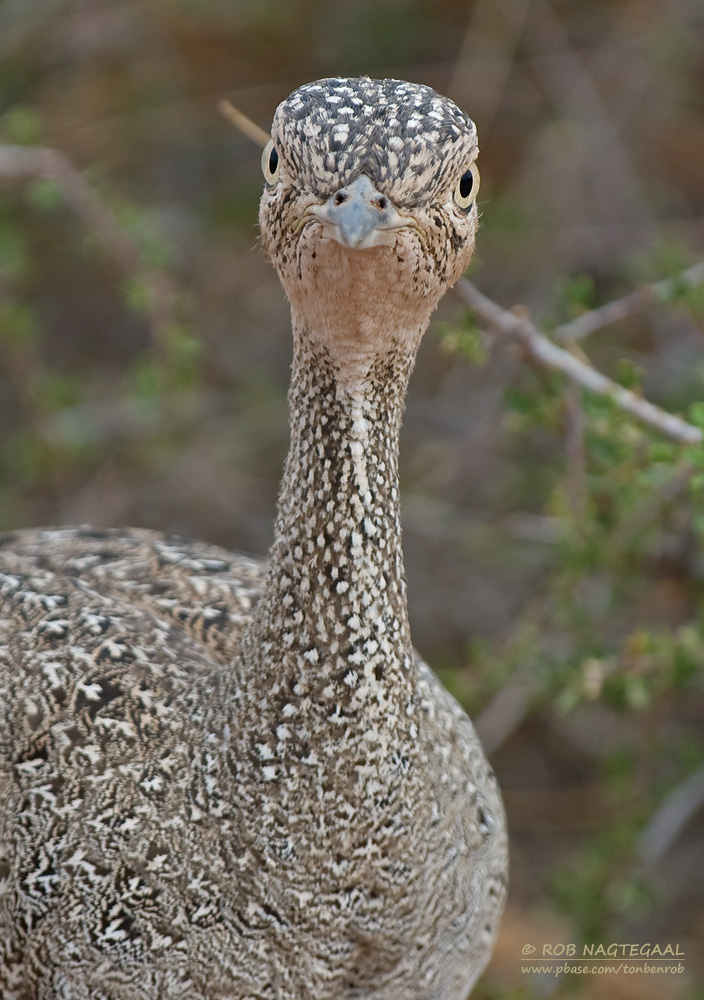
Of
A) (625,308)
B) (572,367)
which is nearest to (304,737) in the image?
(572,367)

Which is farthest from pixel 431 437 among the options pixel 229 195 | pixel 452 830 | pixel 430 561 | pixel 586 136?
pixel 452 830

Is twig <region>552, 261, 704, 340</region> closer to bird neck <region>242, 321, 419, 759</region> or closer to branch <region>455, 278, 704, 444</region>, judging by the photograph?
branch <region>455, 278, 704, 444</region>

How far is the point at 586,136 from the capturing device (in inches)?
217

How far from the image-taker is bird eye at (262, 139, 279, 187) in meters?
1.99

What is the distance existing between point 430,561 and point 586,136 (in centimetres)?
211

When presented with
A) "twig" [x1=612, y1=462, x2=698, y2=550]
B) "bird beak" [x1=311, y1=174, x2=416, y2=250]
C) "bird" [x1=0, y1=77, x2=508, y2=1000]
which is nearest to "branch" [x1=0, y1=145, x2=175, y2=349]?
"bird" [x1=0, y1=77, x2=508, y2=1000]

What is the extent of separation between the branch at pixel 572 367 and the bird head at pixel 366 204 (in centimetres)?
79

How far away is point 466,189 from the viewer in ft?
6.59

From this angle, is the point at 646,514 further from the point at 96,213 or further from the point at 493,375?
the point at 96,213

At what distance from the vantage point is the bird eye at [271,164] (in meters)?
1.99

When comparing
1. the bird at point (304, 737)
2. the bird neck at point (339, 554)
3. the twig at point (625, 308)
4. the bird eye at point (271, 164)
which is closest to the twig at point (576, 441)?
the twig at point (625, 308)

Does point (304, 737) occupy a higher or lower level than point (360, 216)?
lower

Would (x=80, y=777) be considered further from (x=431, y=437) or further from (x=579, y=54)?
(x=579, y=54)

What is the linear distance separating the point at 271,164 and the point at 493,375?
328 cm
